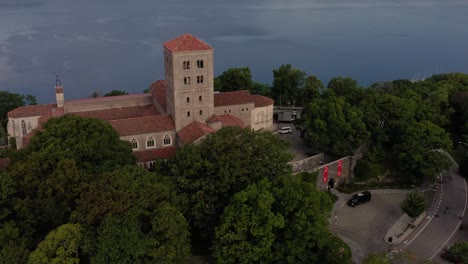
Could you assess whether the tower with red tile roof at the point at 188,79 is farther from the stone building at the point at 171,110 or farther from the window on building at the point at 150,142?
the window on building at the point at 150,142

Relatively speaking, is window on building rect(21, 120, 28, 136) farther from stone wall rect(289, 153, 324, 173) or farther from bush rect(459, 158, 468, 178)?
bush rect(459, 158, 468, 178)

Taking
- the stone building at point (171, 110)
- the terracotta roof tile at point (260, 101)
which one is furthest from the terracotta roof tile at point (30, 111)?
the terracotta roof tile at point (260, 101)

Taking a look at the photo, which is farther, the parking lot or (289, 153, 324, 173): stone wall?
(289, 153, 324, 173): stone wall

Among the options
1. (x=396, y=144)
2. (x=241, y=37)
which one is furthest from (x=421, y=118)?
(x=241, y=37)

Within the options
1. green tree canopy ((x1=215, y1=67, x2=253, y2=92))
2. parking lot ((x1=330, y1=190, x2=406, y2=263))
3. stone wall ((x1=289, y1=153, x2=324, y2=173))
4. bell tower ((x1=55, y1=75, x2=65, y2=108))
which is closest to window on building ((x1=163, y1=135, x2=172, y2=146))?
stone wall ((x1=289, y1=153, x2=324, y2=173))

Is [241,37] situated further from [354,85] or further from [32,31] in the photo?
[354,85]

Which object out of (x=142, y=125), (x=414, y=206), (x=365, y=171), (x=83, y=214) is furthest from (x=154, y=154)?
(x=414, y=206)
